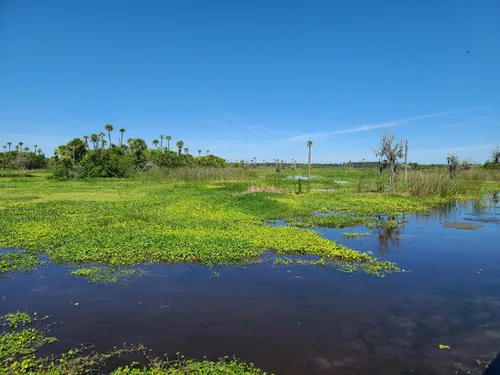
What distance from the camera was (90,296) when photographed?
6441 millimetres

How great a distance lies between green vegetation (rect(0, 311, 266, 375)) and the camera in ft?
13.8

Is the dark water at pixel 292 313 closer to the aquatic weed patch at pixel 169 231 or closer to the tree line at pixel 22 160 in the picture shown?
the aquatic weed patch at pixel 169 231

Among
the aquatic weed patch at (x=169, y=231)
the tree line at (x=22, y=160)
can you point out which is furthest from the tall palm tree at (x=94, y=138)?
the aquatic weed patch at (x=169, y=231)

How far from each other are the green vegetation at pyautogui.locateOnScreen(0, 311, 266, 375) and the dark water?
223mm

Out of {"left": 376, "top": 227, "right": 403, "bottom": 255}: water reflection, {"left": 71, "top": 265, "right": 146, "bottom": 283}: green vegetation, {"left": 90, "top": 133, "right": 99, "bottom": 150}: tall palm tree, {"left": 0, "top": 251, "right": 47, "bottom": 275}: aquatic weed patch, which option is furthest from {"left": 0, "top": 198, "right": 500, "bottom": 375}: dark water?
{"left": 90, "top": 133, "right": 99, "bottom": 150}: tall palm tree

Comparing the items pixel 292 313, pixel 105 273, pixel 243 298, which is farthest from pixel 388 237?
pixel 105 273

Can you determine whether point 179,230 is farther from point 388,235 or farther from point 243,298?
point 388,235

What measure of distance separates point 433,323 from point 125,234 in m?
8.70

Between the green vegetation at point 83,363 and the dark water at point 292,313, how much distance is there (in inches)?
8.8

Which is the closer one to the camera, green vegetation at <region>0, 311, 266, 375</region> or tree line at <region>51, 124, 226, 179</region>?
green vegetation at <region>0, 311, 266, 375</region>

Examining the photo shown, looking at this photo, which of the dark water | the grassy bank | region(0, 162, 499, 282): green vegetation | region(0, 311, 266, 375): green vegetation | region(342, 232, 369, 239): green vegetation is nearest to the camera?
region(0, 311, 266, 375): green vegetation

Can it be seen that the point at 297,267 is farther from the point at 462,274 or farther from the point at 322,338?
the point at 462,274

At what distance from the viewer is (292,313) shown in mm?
5883

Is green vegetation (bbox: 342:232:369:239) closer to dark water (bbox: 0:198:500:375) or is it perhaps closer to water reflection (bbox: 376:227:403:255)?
water reflection (bbox: 376:227:403:255)
